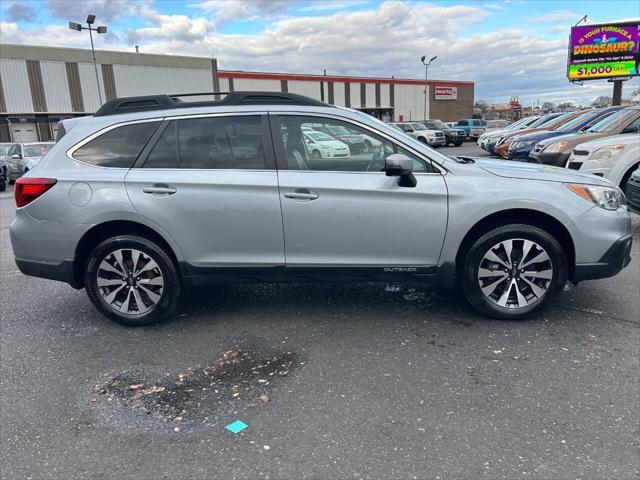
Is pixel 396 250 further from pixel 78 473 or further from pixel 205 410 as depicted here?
pixel 78 473

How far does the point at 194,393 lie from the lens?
10.6 ft

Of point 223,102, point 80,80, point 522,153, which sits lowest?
point 522,153

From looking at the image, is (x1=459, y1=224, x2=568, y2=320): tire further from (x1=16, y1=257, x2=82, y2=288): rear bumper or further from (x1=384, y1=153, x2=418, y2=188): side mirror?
(x1=16, y1=257, x2=82, y2=288): rear bumper

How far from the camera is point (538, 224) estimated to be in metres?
4.13

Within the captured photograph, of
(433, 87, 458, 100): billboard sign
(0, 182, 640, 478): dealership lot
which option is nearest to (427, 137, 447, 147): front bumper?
(0, 182, 640, 478): dealership lot

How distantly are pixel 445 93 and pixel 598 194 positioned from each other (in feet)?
251

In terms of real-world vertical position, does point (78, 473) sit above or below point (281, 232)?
below

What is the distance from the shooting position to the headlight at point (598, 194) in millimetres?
4067

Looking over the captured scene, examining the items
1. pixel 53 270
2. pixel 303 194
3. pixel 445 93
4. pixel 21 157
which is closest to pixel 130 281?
pixel 53 270

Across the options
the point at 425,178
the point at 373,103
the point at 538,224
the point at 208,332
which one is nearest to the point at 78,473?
the point at 208,332

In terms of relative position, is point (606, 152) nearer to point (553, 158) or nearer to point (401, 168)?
point (553, 158)

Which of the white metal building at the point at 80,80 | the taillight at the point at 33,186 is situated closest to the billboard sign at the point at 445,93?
the white metal building at the point at 80,80

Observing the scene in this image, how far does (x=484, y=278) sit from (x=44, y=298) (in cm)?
425

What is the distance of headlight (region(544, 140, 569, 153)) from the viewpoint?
1023cm
